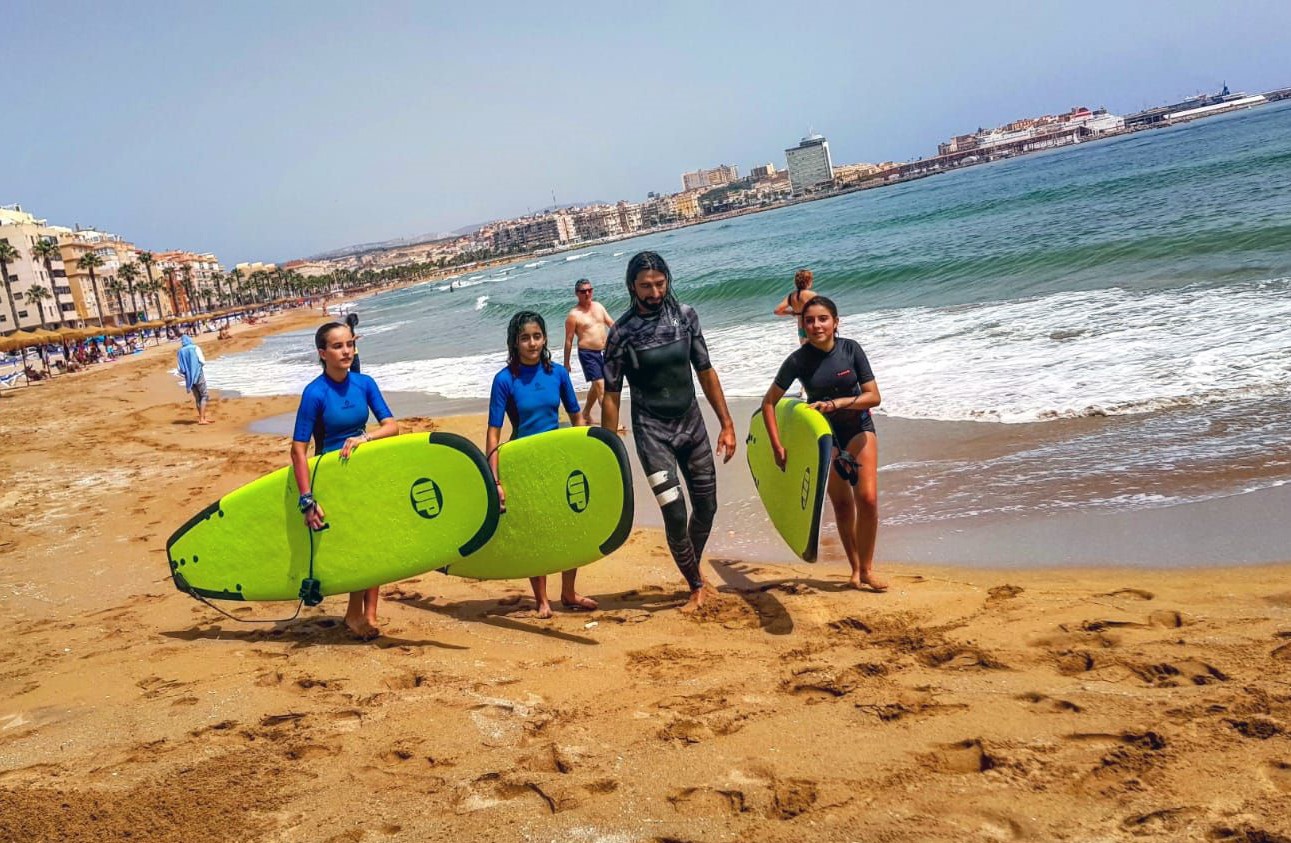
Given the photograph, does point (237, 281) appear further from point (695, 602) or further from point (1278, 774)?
point (1278, 774)

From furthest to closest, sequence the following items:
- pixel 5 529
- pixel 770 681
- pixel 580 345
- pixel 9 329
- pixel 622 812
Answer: pixel 9 329, pixel 580 345, pixel 5 529, pixel 770 681, pixel 622 812

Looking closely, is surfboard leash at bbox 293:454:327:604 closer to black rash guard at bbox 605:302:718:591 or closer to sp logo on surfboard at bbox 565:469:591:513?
A: sp logo on surfboard at bbox 565:469:591:513

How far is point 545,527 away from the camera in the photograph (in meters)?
4.65

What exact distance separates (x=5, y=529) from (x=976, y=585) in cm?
778

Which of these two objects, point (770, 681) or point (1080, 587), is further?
point (1080, 587)

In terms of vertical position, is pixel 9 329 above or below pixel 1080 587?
above

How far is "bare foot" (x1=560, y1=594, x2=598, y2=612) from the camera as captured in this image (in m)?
4.83

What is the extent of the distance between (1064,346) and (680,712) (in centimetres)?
821

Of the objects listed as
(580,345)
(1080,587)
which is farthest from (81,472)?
(1080,587)

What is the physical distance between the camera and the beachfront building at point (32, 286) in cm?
7006

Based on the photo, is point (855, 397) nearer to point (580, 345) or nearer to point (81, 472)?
point (580, 345)

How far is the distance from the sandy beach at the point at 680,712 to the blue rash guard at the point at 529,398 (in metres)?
1.05

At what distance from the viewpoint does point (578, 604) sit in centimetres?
487

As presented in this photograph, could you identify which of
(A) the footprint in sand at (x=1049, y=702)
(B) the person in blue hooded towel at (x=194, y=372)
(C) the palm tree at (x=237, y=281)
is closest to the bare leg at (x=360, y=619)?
(A) the footprint in sand at (x=1049, y=702)
